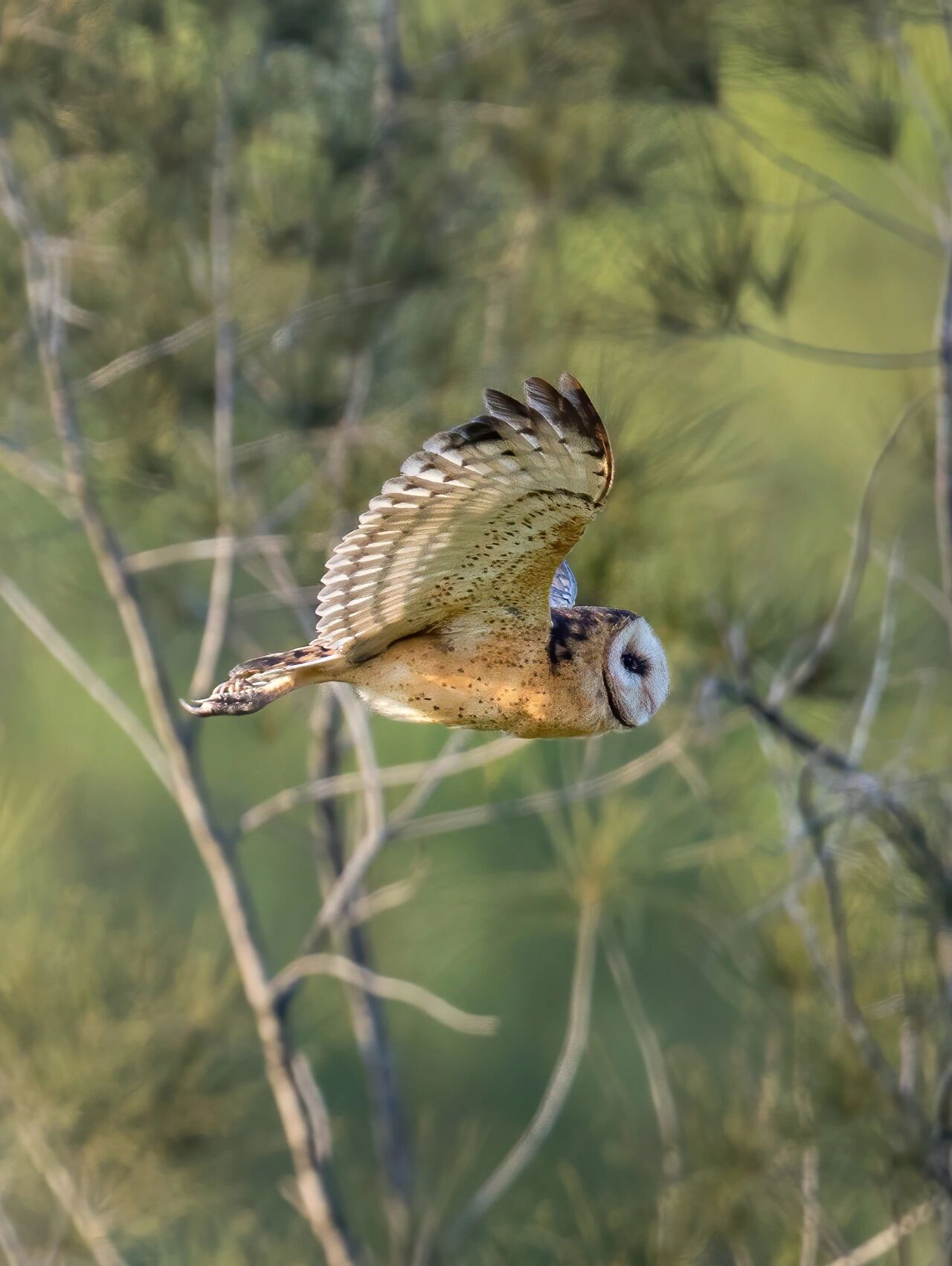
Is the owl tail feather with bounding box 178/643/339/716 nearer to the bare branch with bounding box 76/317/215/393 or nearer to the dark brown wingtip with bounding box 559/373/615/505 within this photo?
the dark brown wingtip with bounding box 559/373/615/505

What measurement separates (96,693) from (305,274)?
880 mm

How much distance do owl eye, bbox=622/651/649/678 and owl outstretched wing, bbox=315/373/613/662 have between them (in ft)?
0.27

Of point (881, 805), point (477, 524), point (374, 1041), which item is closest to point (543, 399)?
point (477, 524)

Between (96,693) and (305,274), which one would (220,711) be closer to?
(96,693)

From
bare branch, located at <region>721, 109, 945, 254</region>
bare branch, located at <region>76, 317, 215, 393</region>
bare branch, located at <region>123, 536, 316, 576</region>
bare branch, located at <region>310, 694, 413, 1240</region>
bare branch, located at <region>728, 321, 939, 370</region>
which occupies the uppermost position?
bare branch, located at <region>721, 109, 945, 254</region>

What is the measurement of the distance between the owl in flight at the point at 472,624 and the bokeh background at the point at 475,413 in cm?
82

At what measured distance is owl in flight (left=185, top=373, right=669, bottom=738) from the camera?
4.52 ft

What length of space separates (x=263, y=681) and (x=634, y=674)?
325 millimetres

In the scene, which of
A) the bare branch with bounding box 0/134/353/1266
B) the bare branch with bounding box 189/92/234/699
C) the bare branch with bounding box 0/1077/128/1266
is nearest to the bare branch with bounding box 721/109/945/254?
the bare branch with bounding box 189/92/234/699

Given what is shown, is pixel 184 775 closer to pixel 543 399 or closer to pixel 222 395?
pixel 222 395

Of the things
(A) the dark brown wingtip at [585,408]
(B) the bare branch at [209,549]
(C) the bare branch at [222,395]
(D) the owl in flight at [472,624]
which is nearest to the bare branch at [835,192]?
(C) the bare branch at [222,395]

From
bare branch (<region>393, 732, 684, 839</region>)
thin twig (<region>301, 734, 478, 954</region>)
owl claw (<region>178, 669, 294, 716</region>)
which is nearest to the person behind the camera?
owl claw (<region>178, 669, 294, 716</region>)

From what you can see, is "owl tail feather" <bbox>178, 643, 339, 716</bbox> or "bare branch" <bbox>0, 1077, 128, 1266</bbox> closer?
"owl tail feather" <bbox>178, 643, 339, 716</bbox>

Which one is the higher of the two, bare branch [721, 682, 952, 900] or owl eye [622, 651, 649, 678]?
owl eye [622, 651, 649, 678]
